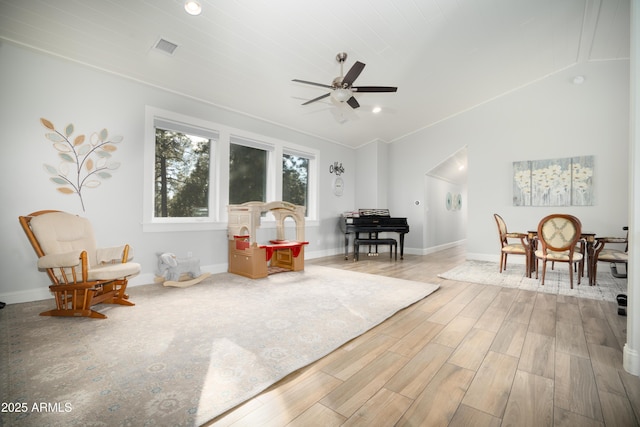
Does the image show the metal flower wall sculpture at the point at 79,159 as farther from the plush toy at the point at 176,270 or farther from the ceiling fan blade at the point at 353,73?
the ceiling fan blade at the point at 353,73

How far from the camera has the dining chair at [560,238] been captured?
360 cm

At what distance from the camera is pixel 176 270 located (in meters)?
3.61

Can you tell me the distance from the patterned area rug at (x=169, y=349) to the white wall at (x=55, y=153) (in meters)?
0.54

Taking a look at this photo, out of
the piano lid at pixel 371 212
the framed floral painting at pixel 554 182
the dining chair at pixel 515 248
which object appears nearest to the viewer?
the dining chair at pixel 515 248

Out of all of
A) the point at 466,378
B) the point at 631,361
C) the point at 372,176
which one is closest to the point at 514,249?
the point at 631,361

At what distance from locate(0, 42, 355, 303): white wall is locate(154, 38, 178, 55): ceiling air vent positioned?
81 centimetres

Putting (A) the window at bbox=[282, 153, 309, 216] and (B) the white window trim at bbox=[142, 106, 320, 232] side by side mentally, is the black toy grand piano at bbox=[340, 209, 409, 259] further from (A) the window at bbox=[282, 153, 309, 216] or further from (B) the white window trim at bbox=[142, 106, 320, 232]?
(A) the window at bbox=[282, 153, 309, 216]

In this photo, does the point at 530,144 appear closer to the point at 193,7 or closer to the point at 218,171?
the point at 218,171

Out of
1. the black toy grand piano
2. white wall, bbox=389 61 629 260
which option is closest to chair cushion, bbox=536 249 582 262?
white wall, bbox=389 61 629 260

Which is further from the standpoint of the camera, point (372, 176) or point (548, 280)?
point (372, 176)

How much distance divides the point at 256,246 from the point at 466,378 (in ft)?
10.1

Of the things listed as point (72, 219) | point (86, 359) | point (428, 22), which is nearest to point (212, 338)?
point (86, 359)

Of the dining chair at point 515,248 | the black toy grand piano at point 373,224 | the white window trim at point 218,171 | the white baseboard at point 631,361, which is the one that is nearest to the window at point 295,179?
the white window trim at point 218,171

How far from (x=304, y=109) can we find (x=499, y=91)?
399 centimetres
